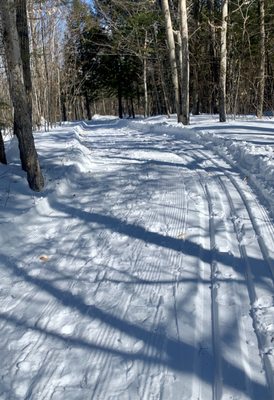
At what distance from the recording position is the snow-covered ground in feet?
9.24

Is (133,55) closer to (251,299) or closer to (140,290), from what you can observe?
(140,290)

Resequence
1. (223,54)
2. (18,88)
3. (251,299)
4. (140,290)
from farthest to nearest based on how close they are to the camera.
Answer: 1. (223,54)
2. (18,88)
3. (140,290)
4. (251,299)

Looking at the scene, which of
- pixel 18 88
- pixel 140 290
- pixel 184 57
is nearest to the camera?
pixel 140 290

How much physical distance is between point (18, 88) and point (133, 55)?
28.9 metres

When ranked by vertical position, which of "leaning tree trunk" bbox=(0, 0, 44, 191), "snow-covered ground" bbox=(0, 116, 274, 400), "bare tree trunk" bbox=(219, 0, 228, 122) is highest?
"bare tree trunk" bbox=(219, 0, 228, 122)

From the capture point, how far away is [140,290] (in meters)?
3.99

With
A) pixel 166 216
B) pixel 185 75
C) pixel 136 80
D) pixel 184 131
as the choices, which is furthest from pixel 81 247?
pixel 136 80

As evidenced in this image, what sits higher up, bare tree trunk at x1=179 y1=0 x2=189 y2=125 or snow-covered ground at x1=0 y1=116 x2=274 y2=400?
bare tree trunk at x1=179 y1=0 x2=189 y2=125

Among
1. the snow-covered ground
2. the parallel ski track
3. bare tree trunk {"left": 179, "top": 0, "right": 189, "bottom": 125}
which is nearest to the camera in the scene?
the parallel ski track

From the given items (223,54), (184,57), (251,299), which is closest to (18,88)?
(251,299)

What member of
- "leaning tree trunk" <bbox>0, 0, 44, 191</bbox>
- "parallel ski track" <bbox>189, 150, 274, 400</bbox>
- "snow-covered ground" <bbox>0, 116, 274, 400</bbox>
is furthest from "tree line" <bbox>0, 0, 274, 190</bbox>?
"parallel ski track" <bbox>189, 150, 274, 400</bbox>

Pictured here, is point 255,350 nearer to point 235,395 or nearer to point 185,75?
point 235,395

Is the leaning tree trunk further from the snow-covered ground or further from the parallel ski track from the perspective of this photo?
the parallel ski track

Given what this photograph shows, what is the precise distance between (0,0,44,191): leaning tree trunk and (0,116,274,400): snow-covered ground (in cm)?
46
